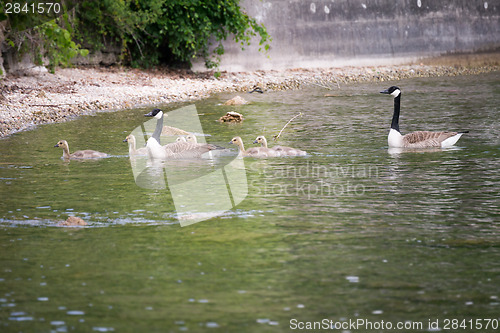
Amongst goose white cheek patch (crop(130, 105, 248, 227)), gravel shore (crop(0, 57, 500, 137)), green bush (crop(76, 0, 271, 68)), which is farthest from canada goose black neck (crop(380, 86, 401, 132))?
green bush (crop(76, 0, 271, 68))

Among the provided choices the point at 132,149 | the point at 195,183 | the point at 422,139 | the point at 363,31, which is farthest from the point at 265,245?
the point at 363,31

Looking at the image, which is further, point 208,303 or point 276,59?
point 276,59

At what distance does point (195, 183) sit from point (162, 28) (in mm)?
→ 18962

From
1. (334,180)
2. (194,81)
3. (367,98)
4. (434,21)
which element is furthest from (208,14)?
(334,180)

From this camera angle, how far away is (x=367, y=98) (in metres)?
27.1

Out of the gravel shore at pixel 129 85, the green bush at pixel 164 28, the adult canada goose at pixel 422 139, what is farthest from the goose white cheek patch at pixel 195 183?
the green bush at pixel 164 28

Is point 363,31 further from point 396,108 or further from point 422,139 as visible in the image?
point 422,139

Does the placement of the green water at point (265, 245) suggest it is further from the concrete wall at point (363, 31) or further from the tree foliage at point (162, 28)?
the concrete wall at point (363, 31)

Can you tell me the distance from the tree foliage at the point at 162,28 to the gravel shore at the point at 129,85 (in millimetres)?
1135

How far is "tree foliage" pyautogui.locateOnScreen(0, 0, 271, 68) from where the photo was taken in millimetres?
28766

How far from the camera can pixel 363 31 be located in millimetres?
37031

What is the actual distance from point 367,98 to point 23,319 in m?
21.5

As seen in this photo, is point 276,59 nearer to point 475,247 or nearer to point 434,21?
point 434,21

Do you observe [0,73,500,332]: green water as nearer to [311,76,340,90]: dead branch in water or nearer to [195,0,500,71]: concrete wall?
[311,76,340,90]: dead branch in water
